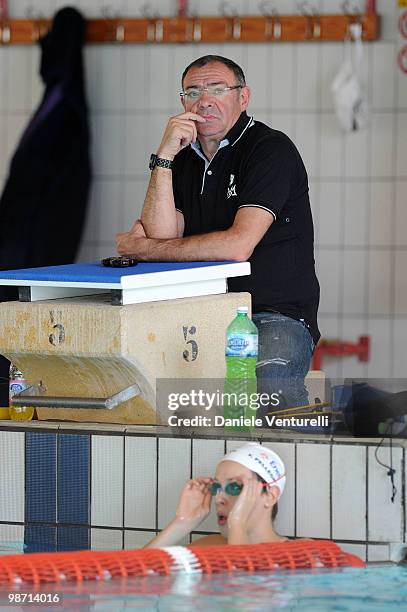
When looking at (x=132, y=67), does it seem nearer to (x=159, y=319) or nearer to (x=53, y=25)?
(x=53, y=25)

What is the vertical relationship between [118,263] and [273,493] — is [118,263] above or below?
above

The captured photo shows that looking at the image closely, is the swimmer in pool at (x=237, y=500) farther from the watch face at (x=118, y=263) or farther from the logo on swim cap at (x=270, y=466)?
the watch face at (x=118, y=263)

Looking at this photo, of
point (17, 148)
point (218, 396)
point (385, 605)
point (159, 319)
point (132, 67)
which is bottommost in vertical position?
point (385, 605)

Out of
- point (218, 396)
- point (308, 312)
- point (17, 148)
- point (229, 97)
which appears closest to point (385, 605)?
point (218, 396)

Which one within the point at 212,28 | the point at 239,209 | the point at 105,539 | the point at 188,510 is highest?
the point at 212,28

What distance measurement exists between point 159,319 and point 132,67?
3058 millimetres

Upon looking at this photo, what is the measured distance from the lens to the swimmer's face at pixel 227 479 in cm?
273

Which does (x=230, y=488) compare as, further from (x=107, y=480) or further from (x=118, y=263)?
(x=118, y=263)

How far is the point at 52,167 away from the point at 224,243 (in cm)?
246

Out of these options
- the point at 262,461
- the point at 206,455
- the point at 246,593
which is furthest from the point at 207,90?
the point at 246,593

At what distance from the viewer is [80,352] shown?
298 cm

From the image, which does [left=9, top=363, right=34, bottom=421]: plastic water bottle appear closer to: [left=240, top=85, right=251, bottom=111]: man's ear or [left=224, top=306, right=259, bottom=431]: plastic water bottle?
[left=224, top=306, right=259, bottom=431]: plastic water bottle

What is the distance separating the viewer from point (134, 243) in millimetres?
3656

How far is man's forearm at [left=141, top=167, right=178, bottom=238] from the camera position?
3719 mm
